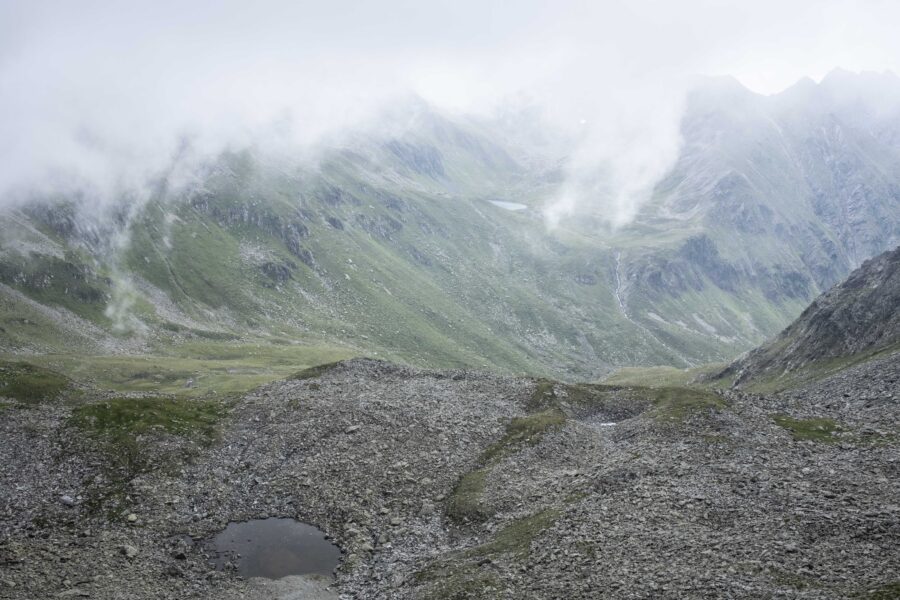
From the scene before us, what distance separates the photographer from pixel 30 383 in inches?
2781

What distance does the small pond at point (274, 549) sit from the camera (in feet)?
136

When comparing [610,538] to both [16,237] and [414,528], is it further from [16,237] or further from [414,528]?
[16,237]

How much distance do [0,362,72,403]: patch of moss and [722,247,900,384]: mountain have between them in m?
114

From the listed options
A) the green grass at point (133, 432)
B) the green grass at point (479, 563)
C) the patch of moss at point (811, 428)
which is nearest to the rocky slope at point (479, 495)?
the green grass at point (479, 563)

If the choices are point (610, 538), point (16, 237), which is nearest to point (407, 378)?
point (610, 538)

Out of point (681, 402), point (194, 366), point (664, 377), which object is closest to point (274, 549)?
point (681, 402)

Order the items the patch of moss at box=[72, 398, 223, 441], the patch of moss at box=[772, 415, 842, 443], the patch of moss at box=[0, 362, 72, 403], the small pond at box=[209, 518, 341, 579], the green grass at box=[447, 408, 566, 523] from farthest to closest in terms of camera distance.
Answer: the patch of moss at box=[0, 362, 72, 403] < the patch of moss at box=[72, 398, 223, 441] < the patch of moss at box=[772, 415, 842, 443] < the green grass at box=[447, 408, 566, 523] < the small pond at box=[209, 518, 341, 579]

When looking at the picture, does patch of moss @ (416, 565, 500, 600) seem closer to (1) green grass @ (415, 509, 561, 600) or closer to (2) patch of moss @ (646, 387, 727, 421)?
(1) green grass @ (415, 509, 561, 600)

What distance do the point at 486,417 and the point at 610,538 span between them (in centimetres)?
2871

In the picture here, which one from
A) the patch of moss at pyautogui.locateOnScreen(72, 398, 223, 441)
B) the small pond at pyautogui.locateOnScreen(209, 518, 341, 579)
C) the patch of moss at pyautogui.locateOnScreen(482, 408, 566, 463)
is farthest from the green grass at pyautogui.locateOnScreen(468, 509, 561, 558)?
the patch of moss at pyautogui.locateOnScreen(72, 398, 223, 441)

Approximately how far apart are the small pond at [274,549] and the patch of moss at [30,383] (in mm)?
39093

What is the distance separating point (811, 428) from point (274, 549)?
49.2 metres

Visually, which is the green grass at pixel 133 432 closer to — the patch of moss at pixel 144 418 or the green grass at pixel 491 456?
the patch of moss at pixel 144 418

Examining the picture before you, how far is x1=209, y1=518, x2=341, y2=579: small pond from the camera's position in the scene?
41.5 meters
